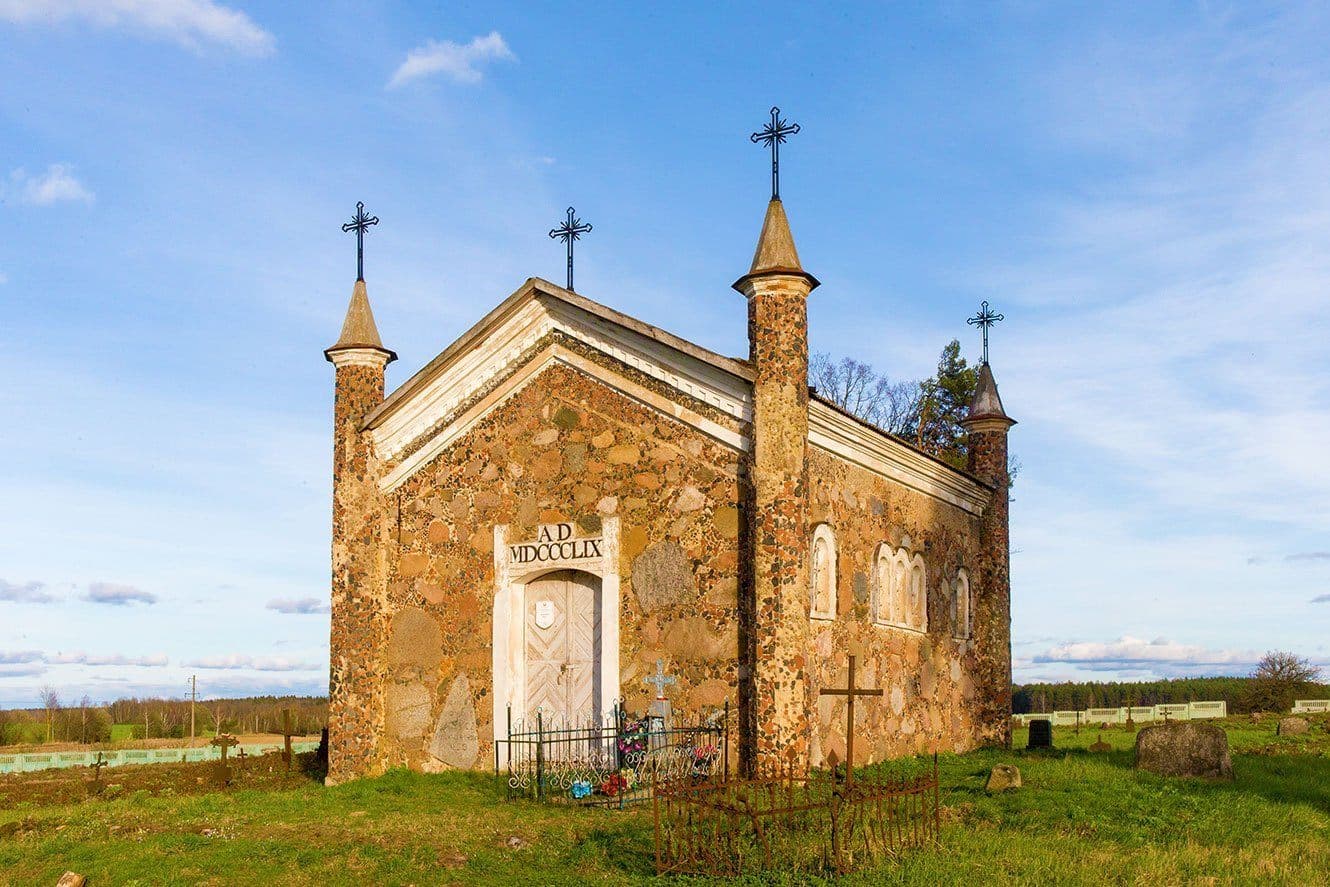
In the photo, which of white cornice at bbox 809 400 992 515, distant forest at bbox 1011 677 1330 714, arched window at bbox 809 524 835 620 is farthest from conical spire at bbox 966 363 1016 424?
distant forest at bbox 1011 677 1330 714

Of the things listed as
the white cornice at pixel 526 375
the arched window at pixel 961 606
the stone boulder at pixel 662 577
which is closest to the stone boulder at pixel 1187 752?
the arched window at pixel 961 606

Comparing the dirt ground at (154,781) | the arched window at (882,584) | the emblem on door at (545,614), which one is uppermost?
the arched window at (882,584)

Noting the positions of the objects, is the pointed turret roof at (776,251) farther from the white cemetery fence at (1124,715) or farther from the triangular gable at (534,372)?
the white cemetery fence at (1124,715)

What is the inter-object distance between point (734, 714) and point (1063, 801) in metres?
4.13

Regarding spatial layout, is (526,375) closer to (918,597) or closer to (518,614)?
(518,614)

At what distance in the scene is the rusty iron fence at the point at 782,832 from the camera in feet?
34.7

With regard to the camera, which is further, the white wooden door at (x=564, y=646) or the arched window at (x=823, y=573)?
the white wooden door at (x=564, y=646)

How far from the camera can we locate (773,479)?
15.6 m

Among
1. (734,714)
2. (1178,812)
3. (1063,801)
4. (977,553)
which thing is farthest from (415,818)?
(977,553)

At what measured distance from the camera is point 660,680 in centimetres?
1642

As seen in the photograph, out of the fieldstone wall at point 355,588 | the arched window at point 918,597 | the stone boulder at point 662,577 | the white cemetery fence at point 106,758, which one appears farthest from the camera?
the white cemetery fence at point 106,758

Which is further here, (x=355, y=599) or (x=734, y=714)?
(x=355, y=599)

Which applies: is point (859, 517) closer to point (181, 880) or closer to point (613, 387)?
point (613, 387)

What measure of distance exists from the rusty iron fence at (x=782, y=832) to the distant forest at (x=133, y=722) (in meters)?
24.4
